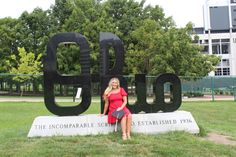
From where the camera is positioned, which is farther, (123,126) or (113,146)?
(123,126)

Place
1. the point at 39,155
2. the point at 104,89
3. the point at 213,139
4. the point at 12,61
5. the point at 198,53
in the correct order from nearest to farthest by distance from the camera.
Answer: the point at 39,155
the point at 213,139
the point at 104,89
the point at 198,53
the point at 12,61

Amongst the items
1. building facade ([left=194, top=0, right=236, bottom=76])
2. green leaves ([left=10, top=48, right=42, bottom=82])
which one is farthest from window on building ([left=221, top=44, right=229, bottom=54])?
green leaves ([left=10, top=48, right=42, bottom=82])

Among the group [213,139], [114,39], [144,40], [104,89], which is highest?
[144,40]

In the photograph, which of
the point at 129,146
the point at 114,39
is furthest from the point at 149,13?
the point at 129,146

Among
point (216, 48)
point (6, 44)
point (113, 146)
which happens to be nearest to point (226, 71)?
point (216, 48)

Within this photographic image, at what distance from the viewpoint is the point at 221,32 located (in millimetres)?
79375

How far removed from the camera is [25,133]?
919 centimetres

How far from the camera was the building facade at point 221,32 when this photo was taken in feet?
251

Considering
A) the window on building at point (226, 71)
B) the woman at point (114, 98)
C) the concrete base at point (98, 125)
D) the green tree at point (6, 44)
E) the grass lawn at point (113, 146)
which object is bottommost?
the grass lawn at point (113, 146)

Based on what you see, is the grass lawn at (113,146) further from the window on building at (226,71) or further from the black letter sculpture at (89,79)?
the window on building at (226,71)

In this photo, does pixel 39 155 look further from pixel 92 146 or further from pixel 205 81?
pixel 205 81

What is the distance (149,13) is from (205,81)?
13953 mm

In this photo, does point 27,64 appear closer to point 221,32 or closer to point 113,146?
point 113,146

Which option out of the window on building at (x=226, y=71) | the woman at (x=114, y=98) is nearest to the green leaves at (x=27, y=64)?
the woman at (x=114, y=98)
